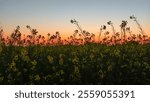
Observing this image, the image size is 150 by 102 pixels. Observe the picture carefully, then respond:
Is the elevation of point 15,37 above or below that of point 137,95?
above

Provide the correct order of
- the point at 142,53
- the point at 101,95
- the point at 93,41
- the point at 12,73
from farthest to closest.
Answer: the point at 93,41 < the point at 142,53 < the point at 12,73 < the point at 101,95

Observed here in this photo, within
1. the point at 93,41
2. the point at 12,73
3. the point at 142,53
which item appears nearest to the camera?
the point at 12,73

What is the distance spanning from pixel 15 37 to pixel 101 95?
3.16 meters

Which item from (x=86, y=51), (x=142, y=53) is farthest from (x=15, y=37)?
(x=142, y=53)

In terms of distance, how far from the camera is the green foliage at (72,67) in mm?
13281

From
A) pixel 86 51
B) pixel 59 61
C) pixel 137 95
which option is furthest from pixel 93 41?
pixel 137 95

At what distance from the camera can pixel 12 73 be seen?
13258 millimetres

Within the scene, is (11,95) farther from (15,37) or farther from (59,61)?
(15,37)

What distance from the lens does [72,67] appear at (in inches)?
532

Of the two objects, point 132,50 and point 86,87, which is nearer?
point 86,87

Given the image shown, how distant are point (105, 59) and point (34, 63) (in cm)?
136

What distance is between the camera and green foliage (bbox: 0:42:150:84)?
13.3 meters

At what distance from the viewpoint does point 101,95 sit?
1215 cm

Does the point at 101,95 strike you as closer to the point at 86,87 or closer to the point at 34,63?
the point at 86,87
